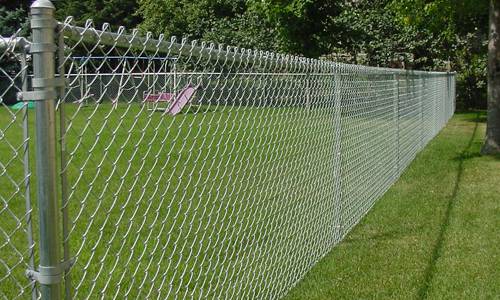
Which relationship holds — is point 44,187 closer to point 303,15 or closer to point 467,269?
point 467,269

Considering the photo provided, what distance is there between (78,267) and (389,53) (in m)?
21.2

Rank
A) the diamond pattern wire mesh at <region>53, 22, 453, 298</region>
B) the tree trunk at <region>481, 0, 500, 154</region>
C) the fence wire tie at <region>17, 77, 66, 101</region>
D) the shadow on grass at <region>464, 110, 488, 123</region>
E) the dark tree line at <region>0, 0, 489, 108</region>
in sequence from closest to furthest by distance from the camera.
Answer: the fence wire tie at <region>17, 77, 66, 101</region>
the diamond pattern wire mesh at <region>53, 22, 453, 298</region>
the tree trunk at <region>481, 0, 500, 154</region>
the shadow on grass at <region>464, 110, 488, 123</region>
the dark tree line at <region>0, 0, 489, 108</region>

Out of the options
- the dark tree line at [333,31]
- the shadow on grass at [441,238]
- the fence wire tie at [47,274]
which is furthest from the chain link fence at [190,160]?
the dark tree line at [333,31]

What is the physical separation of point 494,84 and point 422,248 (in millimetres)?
6639

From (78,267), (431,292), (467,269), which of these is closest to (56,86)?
(78,267)

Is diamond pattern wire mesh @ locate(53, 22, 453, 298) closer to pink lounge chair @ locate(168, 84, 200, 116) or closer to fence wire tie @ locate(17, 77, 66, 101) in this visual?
pink lounge chair @ locate(168, 84, 200, 116)

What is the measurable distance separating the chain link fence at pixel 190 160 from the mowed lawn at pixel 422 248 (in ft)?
0.65

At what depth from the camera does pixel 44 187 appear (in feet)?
5.58

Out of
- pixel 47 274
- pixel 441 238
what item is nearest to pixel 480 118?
pixel 441 238

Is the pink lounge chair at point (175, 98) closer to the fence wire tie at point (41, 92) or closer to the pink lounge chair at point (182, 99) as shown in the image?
the pink lounge chair at point (182, 99)

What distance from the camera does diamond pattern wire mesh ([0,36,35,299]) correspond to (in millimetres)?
1780

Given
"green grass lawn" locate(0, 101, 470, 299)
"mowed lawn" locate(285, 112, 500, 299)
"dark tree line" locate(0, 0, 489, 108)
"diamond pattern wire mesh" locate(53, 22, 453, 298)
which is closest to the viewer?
"diamond pattern wire mesh" locate(53, 22, 453, 298)

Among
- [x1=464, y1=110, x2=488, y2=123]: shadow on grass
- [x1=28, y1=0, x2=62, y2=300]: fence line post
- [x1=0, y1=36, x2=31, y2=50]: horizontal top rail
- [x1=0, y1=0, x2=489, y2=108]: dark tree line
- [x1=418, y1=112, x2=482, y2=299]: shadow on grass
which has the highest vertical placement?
[x1=0, y1=0, x2=489, y2=108]: dark tree line

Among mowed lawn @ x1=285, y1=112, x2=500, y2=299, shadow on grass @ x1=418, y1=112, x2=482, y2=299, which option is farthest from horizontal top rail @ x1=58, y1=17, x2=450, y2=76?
shadow on grass @ x1=418, y1=112, x2=482, y2=299
